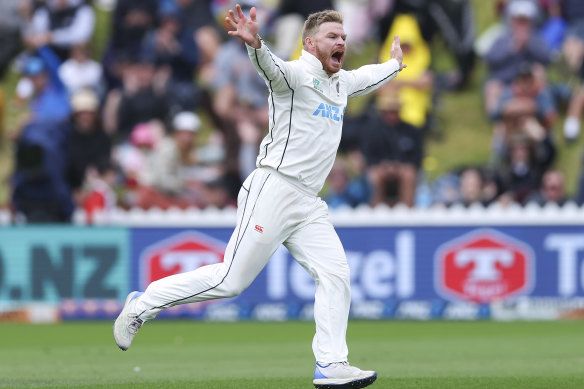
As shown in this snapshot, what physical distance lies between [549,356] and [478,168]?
6182mm

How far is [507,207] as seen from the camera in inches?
635

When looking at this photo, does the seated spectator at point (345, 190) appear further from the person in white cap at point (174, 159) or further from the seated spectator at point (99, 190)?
the seated spectator at point (99, 190)

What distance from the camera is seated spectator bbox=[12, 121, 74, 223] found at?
55.0 feet

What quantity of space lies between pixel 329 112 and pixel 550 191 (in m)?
9.05

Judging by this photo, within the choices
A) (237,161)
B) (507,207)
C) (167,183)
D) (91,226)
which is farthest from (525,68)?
(91,226)

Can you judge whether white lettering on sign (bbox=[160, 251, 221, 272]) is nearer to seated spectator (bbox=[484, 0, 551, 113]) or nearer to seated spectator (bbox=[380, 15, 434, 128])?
seated spectator (bbox=[380, 15, 434, 128])

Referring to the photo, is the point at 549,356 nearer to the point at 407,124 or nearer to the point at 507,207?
the point at 507,207

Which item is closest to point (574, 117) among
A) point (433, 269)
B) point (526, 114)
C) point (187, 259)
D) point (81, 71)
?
point (526, 114)

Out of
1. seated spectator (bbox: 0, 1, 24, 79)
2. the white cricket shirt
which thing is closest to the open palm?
the white cricket shirt

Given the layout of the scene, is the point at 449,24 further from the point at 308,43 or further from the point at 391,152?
the point at 308,43

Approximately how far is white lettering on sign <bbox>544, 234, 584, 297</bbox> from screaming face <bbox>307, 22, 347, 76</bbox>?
8.69 meters

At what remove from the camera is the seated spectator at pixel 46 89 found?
1844 cm

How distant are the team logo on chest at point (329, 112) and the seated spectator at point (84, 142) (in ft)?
32.5

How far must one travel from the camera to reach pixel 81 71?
62.6 ft
